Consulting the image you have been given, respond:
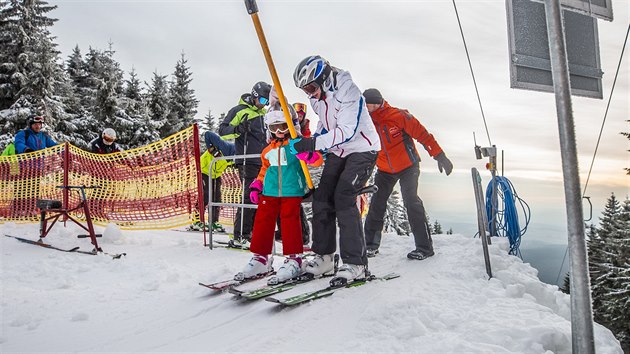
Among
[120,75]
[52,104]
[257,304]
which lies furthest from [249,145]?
[120,75]

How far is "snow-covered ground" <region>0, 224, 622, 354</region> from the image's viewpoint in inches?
113

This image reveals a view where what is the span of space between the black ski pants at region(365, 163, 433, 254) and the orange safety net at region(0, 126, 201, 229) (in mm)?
4104

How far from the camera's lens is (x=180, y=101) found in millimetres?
35188

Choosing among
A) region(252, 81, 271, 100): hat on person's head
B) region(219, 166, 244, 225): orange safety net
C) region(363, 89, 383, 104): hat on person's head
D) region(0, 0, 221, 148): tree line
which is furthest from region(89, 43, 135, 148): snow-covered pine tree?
region(363, 89, 383, 104): hat on person's head

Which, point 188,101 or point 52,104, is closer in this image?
point 52,104

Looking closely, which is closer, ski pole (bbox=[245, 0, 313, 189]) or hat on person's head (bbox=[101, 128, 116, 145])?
ski pole (bbox=[245, 0, 313, 189])

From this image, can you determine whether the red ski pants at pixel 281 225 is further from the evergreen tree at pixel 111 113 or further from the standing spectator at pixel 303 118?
the evergreen tree at pixel 111 113

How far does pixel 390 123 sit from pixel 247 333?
349 cm

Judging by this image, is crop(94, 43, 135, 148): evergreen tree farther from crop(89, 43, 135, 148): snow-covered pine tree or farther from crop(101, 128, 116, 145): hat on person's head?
crop(101, 128, 116, 145): hat on person's head

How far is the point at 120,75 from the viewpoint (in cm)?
3578

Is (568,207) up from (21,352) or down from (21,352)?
up

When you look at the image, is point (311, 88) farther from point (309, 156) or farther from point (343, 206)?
point (343, 206)

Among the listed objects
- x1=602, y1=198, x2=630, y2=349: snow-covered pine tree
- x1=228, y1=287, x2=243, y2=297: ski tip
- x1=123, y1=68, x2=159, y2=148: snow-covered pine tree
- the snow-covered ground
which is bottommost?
x1=602, y1=198, x2=630, y2=349: snow-covered pine tree

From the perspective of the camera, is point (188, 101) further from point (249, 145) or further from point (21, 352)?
point (21, 352)
